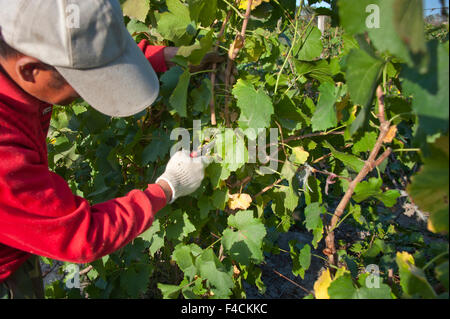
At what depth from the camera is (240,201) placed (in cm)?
158

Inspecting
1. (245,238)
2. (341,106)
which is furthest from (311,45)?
(245,238)

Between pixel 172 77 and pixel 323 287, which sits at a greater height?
pixel 172 77

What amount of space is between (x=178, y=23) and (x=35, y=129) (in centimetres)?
75

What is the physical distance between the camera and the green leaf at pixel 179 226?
175cm

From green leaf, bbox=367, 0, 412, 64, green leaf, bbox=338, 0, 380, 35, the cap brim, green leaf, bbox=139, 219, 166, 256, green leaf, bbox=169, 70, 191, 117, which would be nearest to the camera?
green leaf, bbox=367, 0, 412, 64

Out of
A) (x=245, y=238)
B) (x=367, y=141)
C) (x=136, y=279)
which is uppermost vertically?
(x=367, y=141)

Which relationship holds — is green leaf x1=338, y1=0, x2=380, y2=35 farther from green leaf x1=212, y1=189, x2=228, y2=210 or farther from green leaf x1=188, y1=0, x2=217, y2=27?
green leaf x1=212, y1=189, x2=228, y2=210

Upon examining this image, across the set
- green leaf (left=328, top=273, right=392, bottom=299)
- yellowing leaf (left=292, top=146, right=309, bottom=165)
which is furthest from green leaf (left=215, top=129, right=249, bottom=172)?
green leaf (left=328, top=273, right=392, bottom=299)

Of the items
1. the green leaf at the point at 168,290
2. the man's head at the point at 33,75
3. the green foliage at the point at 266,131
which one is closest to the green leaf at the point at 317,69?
the green foliage at the point at 266,131

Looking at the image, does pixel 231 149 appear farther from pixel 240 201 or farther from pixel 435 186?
pixel 435 186

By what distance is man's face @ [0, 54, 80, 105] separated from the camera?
114 centimetres

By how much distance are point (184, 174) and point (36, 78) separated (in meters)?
0.66
